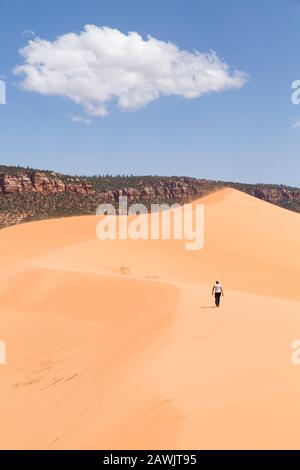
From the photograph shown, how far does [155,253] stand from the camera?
26062 mm

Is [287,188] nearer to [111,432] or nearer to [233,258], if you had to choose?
[233,258]

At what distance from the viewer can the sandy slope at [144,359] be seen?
246 inches

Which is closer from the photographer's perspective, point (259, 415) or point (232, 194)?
point (259, 415)

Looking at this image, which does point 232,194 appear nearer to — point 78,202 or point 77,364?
point 78,202

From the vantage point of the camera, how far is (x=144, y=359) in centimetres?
946

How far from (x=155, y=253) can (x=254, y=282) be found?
681 centimetres

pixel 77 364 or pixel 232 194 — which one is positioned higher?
pixel 232 194

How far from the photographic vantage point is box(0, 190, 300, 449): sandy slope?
6.25 metres

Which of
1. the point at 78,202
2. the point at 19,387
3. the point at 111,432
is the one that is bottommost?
the point at 19,387

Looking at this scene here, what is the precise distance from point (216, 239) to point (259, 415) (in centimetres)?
2279

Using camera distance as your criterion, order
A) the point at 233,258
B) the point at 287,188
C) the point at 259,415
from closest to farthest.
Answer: the point at 259,415 → the point at 233,258 → the point at 287,188

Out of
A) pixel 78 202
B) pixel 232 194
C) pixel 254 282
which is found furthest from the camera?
pixel 78 202
